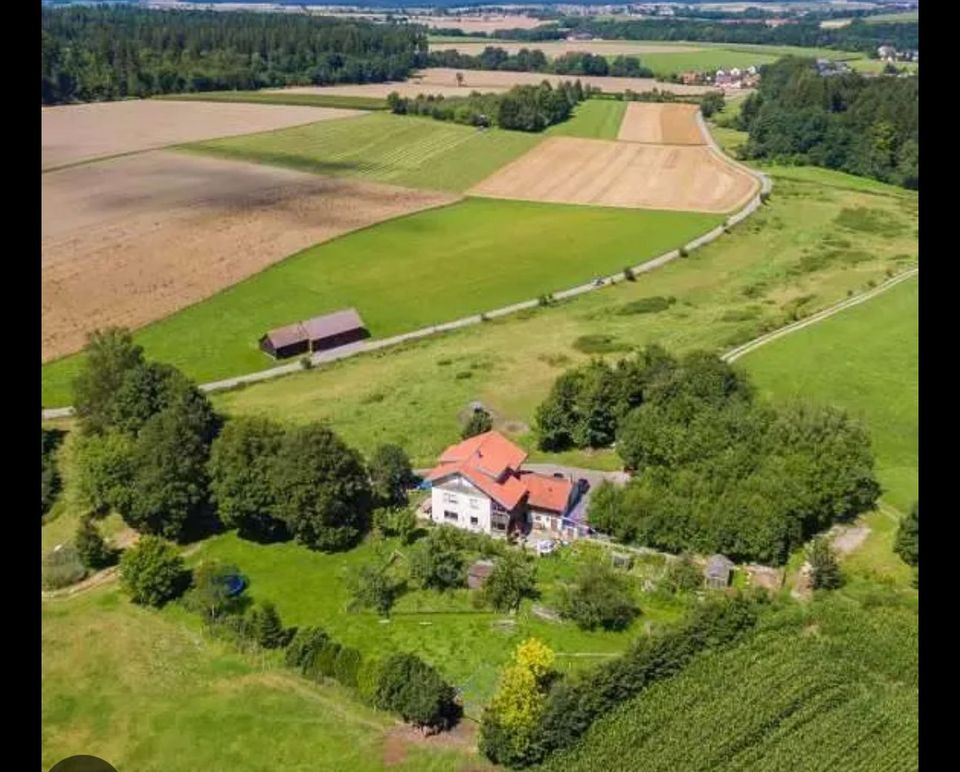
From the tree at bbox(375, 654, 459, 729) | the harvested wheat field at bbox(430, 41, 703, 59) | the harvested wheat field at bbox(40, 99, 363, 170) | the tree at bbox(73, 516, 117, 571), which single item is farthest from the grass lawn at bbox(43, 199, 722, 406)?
the harvested wheat field at bbox(430, 41, 703, 59)

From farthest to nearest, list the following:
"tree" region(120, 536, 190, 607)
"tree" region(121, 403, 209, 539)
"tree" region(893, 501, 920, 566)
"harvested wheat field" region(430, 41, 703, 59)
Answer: "harvested wheat field" region(430, 41, 703, 59)
"tree" region(121, 403, 209, 539)
"tree" region(893, 501, 920, 566)
"tree" region(120, 536, 190, 607)

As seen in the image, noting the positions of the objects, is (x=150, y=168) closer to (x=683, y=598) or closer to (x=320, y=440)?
(x=320, y=440)

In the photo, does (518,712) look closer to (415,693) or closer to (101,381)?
(415,693)

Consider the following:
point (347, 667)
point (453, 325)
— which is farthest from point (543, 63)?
point (347, 667)

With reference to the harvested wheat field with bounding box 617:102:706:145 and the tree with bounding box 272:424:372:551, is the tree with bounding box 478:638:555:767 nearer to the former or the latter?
the tree with bounding box 272:424:372:551

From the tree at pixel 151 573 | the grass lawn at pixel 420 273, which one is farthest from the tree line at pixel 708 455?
the grass lawn at pixel 420 273
